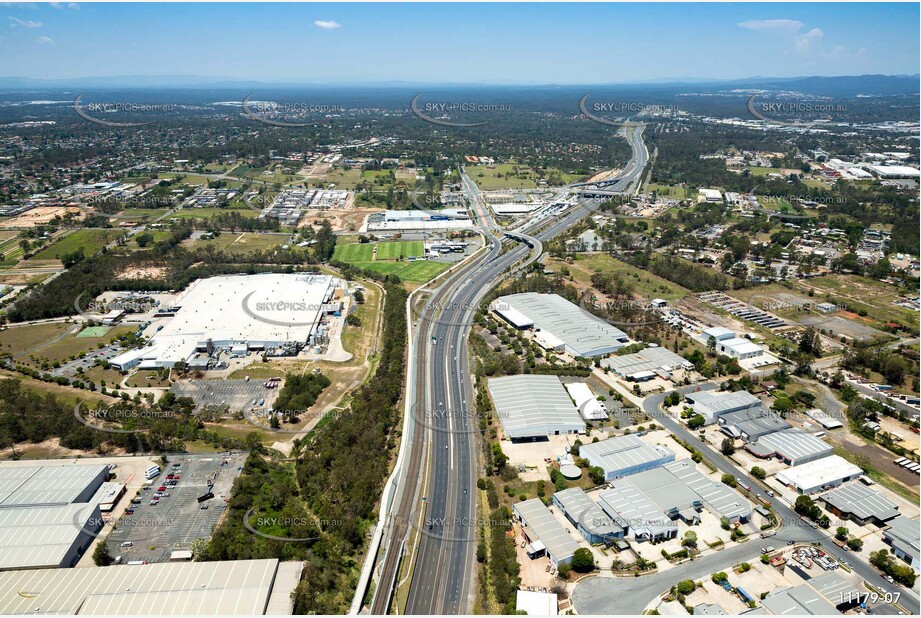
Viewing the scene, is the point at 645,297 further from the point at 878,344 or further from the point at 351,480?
the point at 351,480

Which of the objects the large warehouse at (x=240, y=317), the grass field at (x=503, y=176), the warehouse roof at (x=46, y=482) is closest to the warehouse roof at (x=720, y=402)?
the large warehouse at (x=240, y=317)

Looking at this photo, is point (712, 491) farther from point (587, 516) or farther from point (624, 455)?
point (587, 516)

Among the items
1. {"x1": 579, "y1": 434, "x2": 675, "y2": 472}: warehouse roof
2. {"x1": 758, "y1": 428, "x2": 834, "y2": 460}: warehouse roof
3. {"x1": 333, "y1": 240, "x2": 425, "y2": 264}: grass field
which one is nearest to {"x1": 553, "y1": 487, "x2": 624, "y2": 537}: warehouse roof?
{"x1": 579, "y1": 434, "x2": 675, "y2": 472}: warehouse roof

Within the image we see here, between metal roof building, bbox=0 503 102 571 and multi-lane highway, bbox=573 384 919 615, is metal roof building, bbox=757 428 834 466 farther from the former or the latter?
metal roof building, bbox=0 503 102 571

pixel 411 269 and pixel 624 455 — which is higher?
pixel 411 269

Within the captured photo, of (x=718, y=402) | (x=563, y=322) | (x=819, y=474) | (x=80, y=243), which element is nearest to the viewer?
(x=819, y=474)

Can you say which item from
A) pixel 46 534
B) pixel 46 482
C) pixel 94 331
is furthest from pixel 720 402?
pixel 94 331
